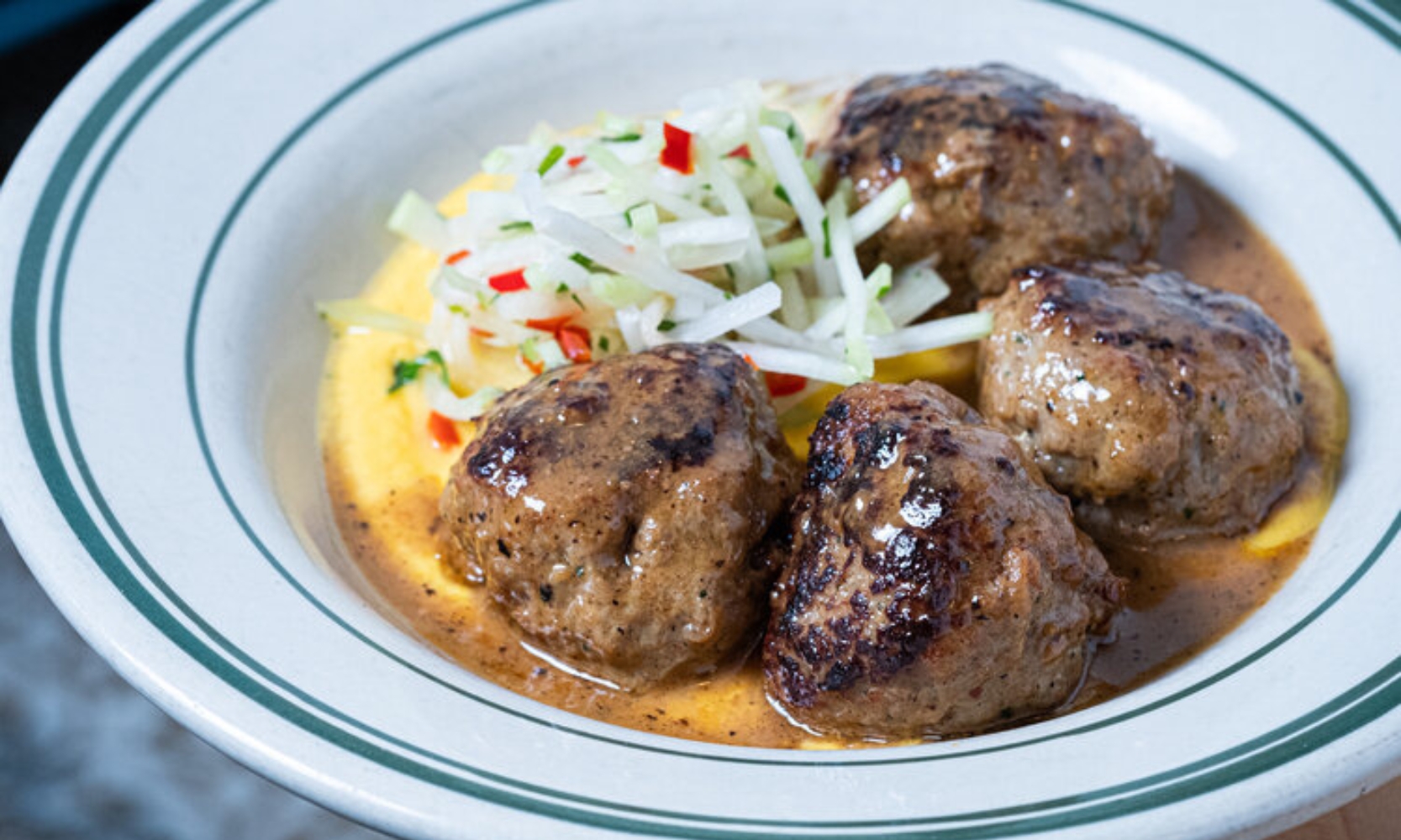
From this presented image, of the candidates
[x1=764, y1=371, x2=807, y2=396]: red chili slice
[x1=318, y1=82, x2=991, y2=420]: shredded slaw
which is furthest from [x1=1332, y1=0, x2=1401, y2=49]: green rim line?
[x1=764, y1=371, x2=807, y2=396]: red chili slice

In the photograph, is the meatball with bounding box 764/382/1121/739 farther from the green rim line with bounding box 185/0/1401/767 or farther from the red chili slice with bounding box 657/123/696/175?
the red chili slice with bounding box 657/123/696/175

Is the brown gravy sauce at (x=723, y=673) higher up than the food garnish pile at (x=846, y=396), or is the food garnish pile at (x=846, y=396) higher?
the food garnish pile at (x=846, y=396)

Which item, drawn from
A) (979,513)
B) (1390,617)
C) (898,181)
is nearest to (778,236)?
(898,181)

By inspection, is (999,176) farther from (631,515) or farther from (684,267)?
(631,515)

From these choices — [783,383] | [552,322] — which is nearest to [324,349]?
[552,322]

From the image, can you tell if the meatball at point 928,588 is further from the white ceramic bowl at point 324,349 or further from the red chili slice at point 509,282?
the red chili slice at point 509,282

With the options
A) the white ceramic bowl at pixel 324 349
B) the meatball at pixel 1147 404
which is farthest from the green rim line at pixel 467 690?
the meatball at pixel 1147 404
